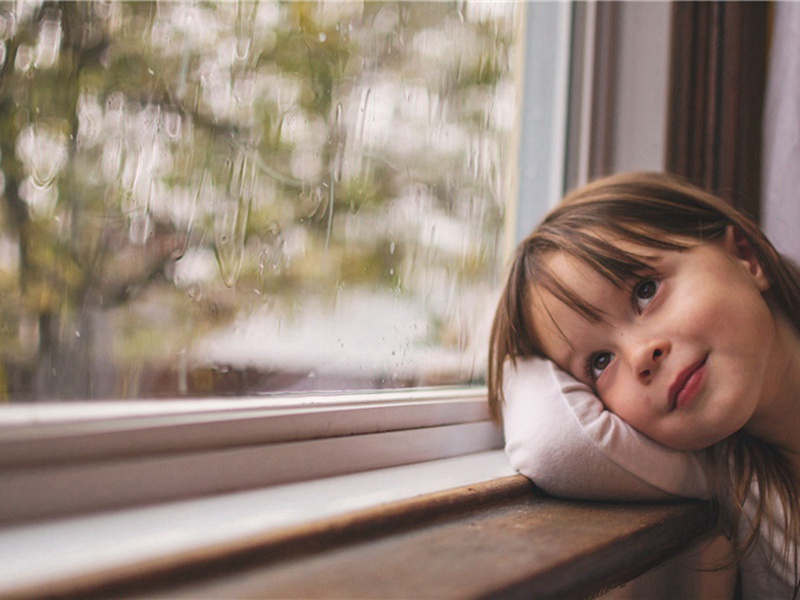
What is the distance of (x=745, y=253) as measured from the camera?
92 cm

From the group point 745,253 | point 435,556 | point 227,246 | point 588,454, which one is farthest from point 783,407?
point 227,246

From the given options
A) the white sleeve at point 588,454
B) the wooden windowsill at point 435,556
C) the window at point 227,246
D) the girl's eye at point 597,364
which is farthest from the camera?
the girl's eye at point 597,364

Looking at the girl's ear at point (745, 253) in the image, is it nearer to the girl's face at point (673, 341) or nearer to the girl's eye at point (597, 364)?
the girl's face at point (673, 341)

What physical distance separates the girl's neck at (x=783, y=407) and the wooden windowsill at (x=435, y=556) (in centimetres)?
26

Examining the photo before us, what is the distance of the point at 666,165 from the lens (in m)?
1.34

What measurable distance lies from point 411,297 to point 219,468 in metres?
0.41

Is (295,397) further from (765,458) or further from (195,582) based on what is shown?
(765,458)

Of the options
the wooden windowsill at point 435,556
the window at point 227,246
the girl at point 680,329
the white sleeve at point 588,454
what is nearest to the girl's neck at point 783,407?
the girl at point 680,329

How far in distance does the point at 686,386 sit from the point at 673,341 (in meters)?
0.05

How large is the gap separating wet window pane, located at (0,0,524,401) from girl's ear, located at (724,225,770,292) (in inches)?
15.5

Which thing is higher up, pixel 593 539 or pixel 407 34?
pixel 407 34

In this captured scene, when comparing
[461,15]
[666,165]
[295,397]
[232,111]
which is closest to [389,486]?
[295,397]

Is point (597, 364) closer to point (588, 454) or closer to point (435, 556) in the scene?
point (588, 454)

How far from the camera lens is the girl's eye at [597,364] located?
0.85 metres
